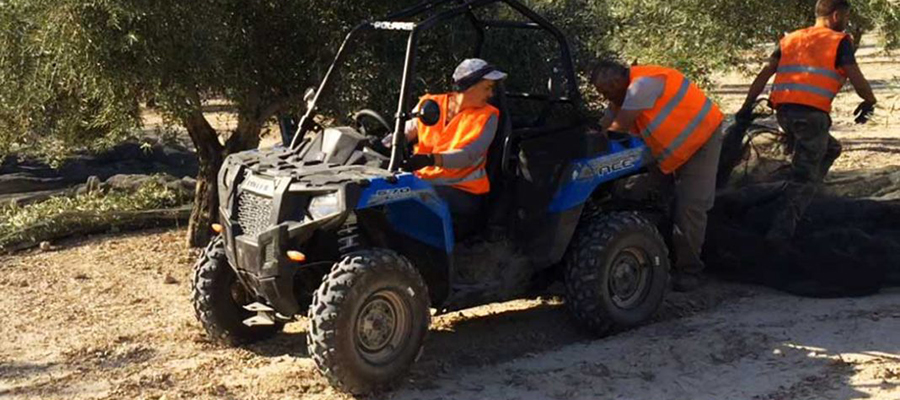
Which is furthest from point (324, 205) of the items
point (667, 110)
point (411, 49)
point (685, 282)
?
point (685, 282)

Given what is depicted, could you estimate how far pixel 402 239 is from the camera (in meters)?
6.27

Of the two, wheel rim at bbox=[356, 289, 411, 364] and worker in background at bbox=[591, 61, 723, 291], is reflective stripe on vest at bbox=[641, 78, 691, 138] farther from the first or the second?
wheel rim at bbox=[356, 289, 411, 364]

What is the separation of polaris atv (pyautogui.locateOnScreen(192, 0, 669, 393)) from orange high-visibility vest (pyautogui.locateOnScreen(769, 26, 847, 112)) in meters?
1.54

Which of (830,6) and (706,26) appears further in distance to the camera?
(706,26)

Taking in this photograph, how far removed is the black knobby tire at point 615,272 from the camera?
264 inches

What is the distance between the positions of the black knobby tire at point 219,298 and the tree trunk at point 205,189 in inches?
112

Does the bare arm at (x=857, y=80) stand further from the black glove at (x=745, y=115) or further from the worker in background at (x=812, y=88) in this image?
the black glove at (x=745, y=115)

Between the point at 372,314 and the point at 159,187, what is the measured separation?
6132 millimetres

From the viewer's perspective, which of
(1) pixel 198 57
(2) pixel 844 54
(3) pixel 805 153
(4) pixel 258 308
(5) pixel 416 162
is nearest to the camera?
(5) pixel 416 162

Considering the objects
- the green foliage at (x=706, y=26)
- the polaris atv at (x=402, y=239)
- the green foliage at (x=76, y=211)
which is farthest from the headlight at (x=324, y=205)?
the green foliage at (x=706, y=26)

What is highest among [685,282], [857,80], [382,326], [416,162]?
[857,80]

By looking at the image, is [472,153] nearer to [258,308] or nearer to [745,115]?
[258,308]

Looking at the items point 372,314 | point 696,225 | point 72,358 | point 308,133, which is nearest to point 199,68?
point 308,133

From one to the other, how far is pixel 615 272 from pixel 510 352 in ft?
2.65
